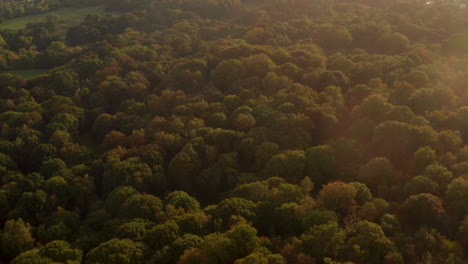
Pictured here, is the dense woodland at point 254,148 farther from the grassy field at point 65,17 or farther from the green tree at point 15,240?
the grassy field at point 65,17

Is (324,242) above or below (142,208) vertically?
above

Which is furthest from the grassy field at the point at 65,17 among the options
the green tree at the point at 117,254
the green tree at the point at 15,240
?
the green tree at the point at 117,254

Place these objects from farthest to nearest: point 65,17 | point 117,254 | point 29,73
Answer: point 65,17 < point 29,73 < point 117,254

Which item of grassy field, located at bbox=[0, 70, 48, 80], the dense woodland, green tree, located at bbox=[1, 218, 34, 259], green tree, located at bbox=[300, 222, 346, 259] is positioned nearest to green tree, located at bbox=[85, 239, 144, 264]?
the dense woodland

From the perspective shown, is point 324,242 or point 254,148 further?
point 254,148

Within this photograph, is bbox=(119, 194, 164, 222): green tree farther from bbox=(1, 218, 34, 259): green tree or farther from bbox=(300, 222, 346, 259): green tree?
bbox=(300, 222, 346, 259): green tree

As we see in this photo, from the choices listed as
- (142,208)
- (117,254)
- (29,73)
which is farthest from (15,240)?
A: (29,73)

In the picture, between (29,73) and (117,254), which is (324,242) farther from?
(29,73)
